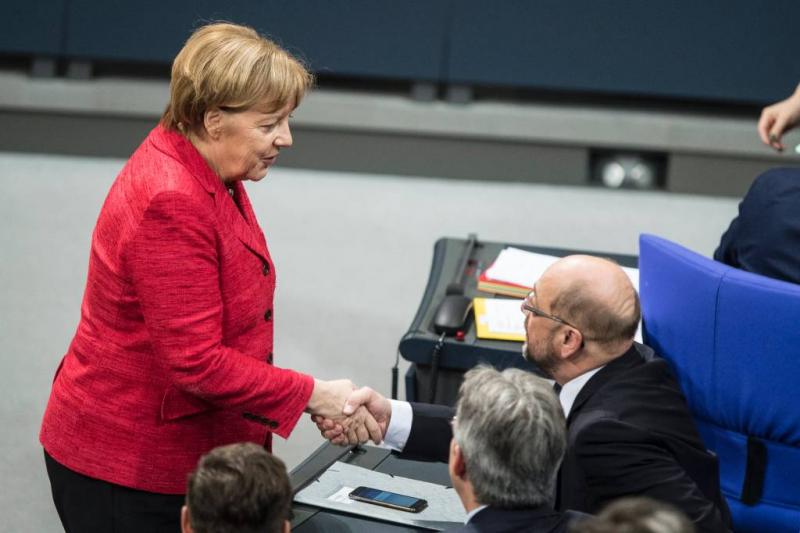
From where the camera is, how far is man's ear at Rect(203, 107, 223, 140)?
1893 mm

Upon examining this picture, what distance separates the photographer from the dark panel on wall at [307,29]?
557cm

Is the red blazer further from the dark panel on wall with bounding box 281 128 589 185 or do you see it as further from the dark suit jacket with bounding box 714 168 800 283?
the dark panel on wall with bounding box 281 128 589 185

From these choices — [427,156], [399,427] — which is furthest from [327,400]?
[427,156]

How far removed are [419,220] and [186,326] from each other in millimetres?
3319

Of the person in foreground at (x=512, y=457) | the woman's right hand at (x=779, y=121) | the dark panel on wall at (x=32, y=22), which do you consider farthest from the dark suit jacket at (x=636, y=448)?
the dark panel on wall at (x=32, y=22)

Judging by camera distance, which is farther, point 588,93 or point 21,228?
point 588,93

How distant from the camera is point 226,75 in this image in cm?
186

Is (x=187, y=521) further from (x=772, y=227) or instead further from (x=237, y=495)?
(x=772, y=227)

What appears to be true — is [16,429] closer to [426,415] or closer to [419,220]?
[426,415]

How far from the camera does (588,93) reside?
A: 5793mm

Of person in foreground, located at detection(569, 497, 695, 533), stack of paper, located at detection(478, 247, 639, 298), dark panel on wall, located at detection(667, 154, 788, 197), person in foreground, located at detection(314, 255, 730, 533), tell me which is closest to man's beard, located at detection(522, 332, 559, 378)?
person in foreground, located at detection(314, 255, 730, 533)

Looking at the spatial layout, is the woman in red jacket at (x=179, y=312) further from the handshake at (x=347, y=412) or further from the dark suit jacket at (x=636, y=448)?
the dark suit jacket at (x=636, y=448)

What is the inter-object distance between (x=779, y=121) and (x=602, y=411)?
143 cm

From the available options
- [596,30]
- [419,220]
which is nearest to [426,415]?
[419,220]
